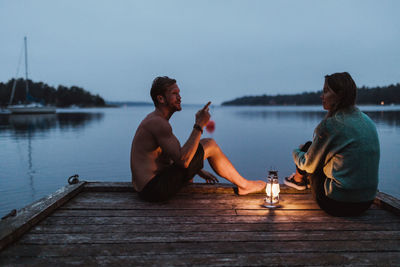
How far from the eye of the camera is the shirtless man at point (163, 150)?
345 centimetres

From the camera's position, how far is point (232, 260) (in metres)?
2.33

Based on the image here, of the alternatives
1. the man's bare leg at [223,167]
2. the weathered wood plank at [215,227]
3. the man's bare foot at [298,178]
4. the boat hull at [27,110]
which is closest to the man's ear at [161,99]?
the man's bare leg at [223,167]

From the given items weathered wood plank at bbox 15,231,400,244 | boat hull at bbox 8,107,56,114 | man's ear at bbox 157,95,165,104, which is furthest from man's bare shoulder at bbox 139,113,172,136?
boat hull at bbox 8,107,56,114

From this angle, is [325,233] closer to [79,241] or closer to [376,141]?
[376,141]

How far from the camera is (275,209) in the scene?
11.7 feet

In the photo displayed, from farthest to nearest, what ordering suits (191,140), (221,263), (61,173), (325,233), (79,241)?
(61,173) < (191,140) < (325,233) < (79,241) < (221,263)

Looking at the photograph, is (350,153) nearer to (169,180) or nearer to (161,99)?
(169,180)

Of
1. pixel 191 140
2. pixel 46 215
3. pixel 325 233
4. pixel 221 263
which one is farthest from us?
pixel 191 140

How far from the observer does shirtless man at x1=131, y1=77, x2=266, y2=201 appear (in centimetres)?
345

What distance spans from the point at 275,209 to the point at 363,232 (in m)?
0.96

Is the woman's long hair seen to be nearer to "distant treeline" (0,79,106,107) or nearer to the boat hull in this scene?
the boat hull

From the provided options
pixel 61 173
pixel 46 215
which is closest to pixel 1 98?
pixel 61 173

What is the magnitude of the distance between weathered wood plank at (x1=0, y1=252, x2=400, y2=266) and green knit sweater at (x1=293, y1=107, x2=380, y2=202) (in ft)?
2.47

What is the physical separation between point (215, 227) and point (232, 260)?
67 cm
